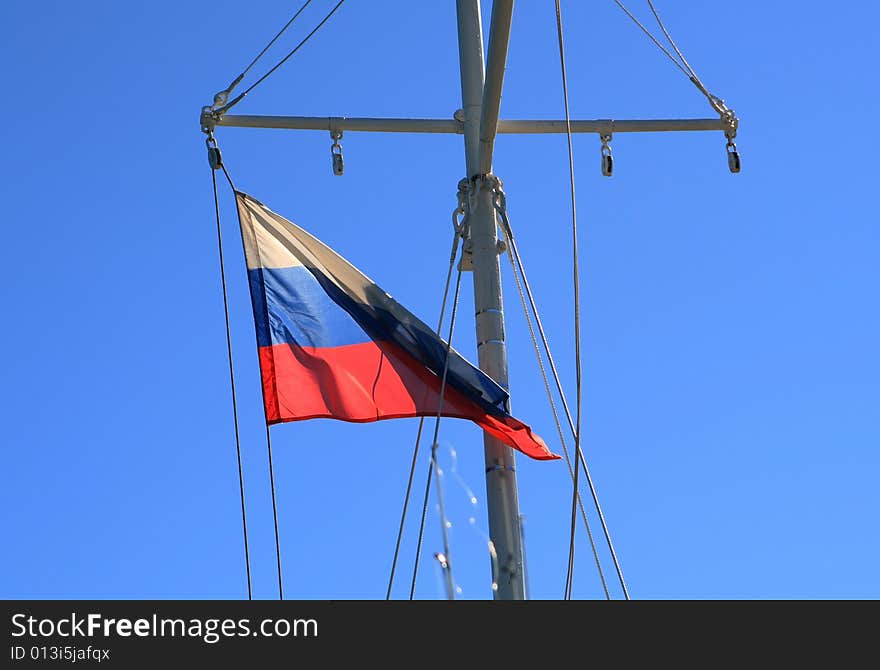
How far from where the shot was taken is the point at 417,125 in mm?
14914

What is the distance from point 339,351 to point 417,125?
2.27 m

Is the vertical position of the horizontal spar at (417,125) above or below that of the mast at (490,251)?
above

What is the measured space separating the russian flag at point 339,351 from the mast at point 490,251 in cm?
23

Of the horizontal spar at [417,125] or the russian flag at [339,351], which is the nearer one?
the russian flag at [339,351]

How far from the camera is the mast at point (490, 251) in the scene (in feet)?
40.3

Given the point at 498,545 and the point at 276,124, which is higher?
the point at 276,124

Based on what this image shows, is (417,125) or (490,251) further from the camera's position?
(417,125)

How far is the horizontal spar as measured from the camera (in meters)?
14.8

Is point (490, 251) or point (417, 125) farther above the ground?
point (417, 125)

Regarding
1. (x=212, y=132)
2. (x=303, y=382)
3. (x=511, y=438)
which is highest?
(x=212, y=132)
